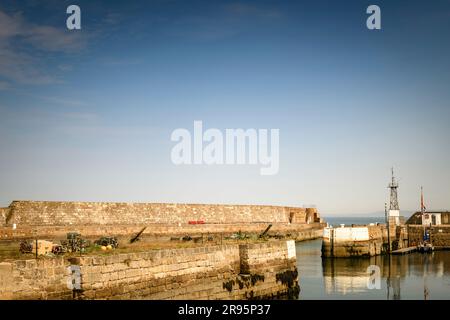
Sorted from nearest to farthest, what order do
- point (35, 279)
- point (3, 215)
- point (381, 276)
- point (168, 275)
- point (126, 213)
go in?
point (35, 279)
point (168, 275)
point (381, 276)
point (3, 215)
point (126, 213)

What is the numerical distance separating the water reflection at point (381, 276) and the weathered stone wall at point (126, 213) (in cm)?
1423

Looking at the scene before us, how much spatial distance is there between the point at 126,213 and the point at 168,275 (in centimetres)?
2813

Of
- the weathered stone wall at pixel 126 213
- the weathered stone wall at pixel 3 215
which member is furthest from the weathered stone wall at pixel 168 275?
the weathered stone wall at pixel 3 215

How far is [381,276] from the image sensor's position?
35031mm

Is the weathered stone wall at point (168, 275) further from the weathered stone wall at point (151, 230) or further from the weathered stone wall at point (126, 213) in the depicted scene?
the weathered stone wall at point (126, 213)

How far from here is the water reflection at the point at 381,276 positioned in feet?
93.5

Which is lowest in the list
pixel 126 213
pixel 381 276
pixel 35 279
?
pixel 381 276

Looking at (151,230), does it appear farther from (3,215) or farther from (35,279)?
(35,279)

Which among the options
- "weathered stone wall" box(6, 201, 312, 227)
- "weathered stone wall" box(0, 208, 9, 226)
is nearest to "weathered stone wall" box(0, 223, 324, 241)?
"weathered stone wall" box(6, 201, 312, 227)

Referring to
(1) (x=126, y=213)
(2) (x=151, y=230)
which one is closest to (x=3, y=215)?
(1) (x=126, y=213)

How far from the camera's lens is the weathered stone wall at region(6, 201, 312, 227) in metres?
38.1
